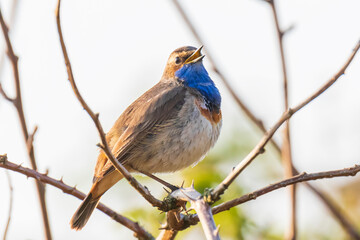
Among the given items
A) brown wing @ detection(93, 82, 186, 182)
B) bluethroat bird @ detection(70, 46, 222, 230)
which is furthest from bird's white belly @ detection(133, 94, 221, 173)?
brown wing @ detection(93, 82, 186, 182)

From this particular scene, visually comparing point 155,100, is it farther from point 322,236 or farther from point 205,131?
point 322,236

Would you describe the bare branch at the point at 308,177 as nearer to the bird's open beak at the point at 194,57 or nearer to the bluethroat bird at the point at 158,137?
the bluethroat bird at the point at 158,137

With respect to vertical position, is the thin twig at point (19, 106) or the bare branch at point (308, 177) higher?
the thin twig at point (19, 106)

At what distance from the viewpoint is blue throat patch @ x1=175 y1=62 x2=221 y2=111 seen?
6.32 meters

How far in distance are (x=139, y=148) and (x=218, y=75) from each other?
1457mm

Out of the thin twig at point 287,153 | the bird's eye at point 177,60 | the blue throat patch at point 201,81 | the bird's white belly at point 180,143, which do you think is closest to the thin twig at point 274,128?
the thin twig at point 287,153

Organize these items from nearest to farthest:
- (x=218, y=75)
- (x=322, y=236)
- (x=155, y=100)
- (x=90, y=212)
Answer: (x=218, y=75) < (x=90, y=212) < (x=155, y=100) < (x=322, y=236)

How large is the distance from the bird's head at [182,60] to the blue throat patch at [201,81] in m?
0.02

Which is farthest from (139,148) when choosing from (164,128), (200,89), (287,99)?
(287,99)

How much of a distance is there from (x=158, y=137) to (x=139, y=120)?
0.89 ft

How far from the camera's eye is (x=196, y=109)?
19.5 feet

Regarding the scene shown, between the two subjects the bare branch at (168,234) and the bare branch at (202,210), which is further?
the bare branch at (168,234)

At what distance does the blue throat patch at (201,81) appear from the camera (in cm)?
632

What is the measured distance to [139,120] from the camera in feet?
19.4
